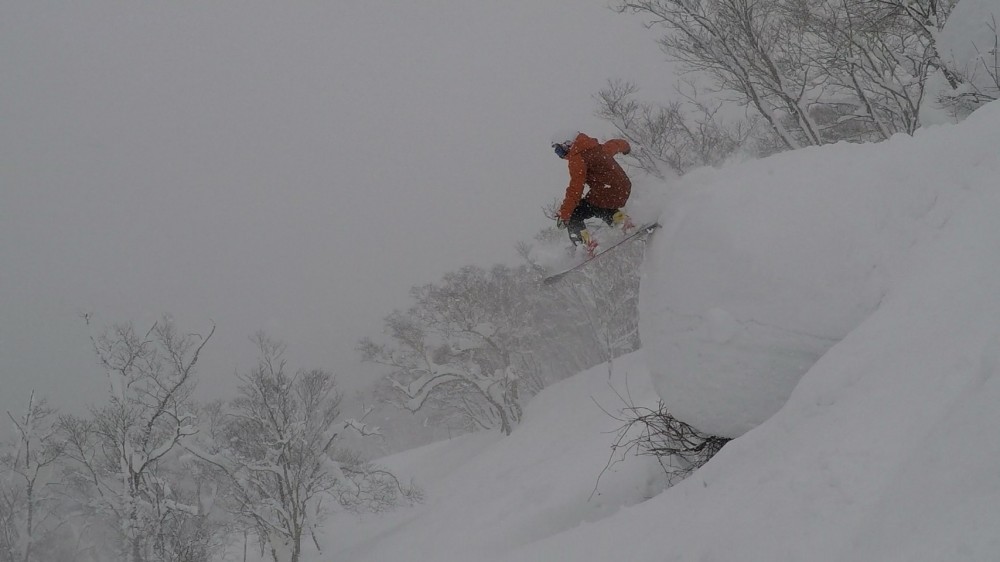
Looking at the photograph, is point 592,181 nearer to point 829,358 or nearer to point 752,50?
point 829,358

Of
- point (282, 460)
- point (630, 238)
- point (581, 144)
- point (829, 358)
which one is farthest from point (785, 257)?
point (282, 460)

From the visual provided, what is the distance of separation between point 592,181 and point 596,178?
61 mm

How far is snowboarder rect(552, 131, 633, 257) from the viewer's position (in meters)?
5.45

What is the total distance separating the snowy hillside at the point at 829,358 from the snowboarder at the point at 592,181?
33.0 inches

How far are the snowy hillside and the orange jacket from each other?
87 cm

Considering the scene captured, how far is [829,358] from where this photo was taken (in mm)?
3004

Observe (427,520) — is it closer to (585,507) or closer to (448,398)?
(585,507)

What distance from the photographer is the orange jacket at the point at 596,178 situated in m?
5.47

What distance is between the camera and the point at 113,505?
42.1 feet

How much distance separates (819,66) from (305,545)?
73.6 ft

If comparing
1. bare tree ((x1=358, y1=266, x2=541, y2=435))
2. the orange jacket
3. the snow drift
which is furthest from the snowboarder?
bare tree ((x1=358, y1=266, x2=541, y2=435))

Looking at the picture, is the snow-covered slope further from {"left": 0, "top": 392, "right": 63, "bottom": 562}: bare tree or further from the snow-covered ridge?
{"left": 0, "top": 392, "right": 63, "bottom": 562}: bare tree

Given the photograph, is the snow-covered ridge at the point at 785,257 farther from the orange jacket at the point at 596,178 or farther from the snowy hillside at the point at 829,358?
the orange jacket at the point at 596,178

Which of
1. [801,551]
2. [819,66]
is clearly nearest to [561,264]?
[801,551]
